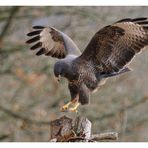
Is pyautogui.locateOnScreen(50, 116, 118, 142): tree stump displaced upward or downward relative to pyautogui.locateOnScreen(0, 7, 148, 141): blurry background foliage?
downward

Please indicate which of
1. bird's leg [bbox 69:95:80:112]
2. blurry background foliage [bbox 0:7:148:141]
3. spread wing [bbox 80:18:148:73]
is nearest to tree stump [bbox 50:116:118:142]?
bird's leg [bbox 69:95:80:112]

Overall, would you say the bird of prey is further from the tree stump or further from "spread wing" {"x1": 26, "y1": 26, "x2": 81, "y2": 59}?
the tree stump

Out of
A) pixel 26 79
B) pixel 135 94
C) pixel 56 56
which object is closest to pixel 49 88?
pixel 26 79

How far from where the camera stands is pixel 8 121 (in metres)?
5.73

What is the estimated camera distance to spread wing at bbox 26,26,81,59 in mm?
4016

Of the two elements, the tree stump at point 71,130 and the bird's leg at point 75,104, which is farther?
the bird's leg at point 75,104

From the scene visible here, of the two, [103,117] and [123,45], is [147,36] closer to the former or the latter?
[123,45]

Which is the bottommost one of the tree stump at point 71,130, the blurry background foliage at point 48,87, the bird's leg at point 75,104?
the tree stump at point 71,130

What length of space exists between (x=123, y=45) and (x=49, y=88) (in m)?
2.03

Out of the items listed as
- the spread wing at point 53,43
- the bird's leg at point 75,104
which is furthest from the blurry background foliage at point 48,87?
the bird's leg at point 75,104

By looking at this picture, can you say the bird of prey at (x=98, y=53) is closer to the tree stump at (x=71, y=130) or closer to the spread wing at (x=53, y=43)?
the spread wing at (x=53, y=43)

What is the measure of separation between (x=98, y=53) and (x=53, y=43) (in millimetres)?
218

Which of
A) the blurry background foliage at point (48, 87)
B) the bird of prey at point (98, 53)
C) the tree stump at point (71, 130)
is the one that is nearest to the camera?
the tree stump at point (71, 130)

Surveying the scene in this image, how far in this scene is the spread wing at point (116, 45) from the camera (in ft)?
13.1
